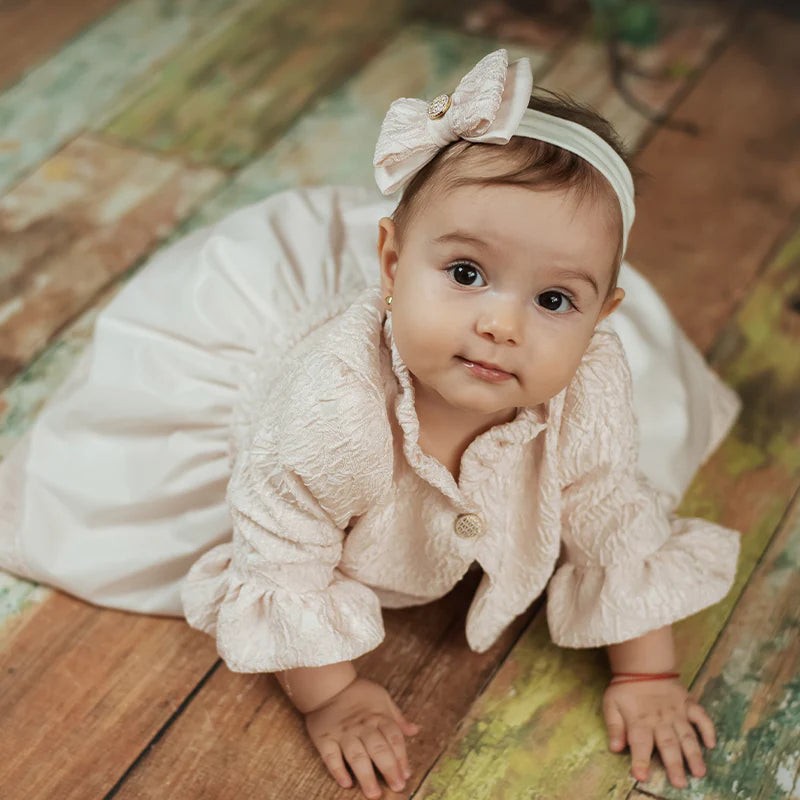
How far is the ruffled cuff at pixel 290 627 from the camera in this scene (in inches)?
40.5

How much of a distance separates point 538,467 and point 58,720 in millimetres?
539

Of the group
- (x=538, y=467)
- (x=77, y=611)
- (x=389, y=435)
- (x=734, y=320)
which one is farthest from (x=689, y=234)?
(x=77, y=611)

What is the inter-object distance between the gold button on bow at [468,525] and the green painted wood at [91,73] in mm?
1118

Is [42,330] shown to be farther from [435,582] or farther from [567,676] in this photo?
[567,676]

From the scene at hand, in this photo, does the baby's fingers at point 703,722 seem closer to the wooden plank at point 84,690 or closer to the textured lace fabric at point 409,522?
the textured lace fabric at point 409,522

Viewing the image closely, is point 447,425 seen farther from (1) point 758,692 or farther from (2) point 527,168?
(1) point 758,692

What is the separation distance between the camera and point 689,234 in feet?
5.81

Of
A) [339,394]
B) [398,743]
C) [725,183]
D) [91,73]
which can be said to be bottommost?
[725,183]

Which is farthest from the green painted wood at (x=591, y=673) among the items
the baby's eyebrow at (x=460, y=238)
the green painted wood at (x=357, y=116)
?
the green painted wood at (x=357, y=116)

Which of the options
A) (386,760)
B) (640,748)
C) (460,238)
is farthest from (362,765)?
(460,238)

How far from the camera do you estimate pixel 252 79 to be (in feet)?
6.88

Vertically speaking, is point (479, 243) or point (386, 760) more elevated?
point (479, 243)

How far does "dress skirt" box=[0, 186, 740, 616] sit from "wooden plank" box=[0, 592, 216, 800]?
0.11ft

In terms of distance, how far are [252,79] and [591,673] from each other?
4.40ft
